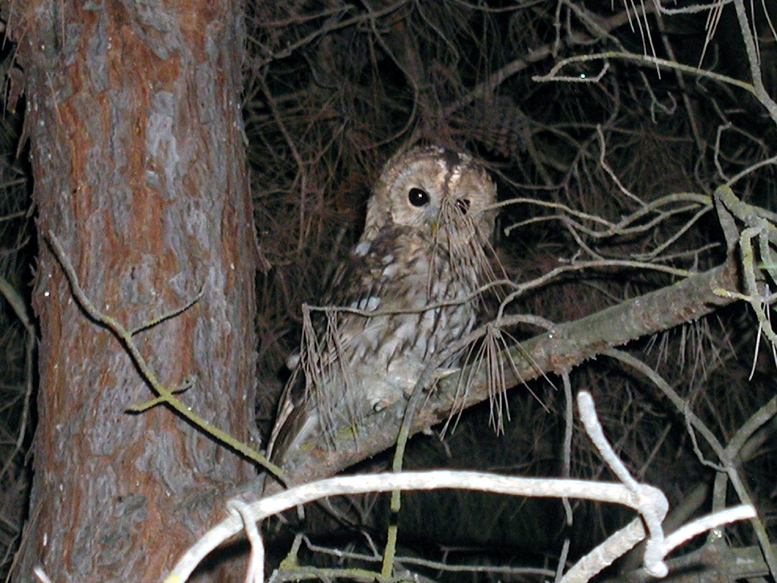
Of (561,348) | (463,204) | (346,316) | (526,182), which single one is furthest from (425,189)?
(561,348)

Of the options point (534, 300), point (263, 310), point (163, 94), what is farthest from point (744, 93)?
point (163, 94)

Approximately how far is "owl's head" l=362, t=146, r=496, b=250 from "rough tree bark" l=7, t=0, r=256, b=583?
896mm

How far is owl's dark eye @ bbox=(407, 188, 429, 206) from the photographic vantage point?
9.63ft

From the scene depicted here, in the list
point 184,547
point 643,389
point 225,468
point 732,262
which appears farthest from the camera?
point 643,389

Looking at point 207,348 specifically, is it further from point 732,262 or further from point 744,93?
point 744,93

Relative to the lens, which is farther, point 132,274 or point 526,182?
point 526,182

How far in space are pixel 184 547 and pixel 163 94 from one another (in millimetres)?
982

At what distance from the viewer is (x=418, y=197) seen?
2.96m

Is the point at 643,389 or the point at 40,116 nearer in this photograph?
the point at 40,116

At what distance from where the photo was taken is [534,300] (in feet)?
10.1

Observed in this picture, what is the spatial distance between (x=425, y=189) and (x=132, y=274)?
126cm

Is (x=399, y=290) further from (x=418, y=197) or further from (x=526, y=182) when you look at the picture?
(x=526, y=182)

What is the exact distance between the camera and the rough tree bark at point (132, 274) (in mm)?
1805

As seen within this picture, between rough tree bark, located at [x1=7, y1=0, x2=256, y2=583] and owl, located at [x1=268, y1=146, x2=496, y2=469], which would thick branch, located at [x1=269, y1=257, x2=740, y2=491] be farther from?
owl, located at [x1=268, y1=146, x2=496, y2=469]
